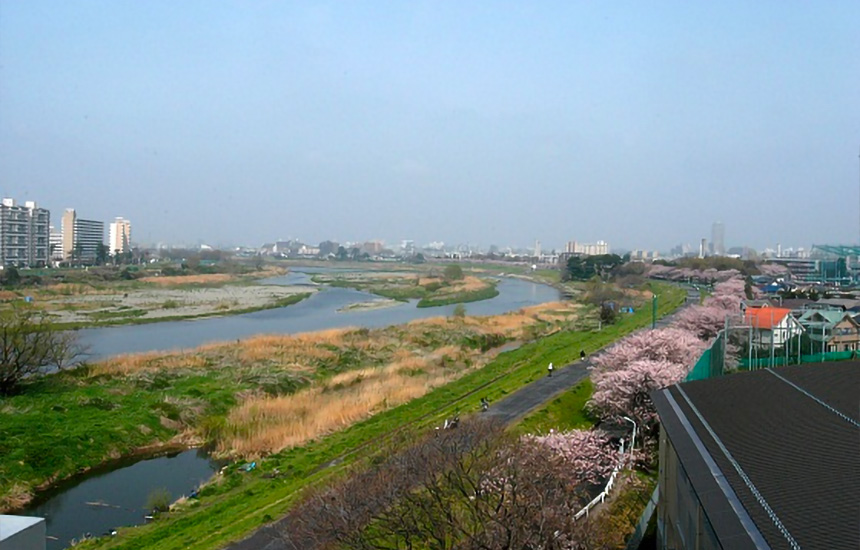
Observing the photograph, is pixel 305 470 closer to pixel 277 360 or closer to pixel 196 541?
pixel 196 541

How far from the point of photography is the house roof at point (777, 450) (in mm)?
3193

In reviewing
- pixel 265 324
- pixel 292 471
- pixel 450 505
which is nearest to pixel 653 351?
pixel 292 471

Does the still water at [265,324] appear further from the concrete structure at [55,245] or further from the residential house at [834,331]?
the concrete structure at [55,245]

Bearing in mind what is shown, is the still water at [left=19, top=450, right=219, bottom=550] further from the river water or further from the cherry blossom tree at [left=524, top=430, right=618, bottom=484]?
the cherry blossom tree at [left=524, top=430, right=618, bottom=484]

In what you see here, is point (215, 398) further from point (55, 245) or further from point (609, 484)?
point (55, 245)

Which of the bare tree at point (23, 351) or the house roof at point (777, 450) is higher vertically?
the house roof at point (777, 450)

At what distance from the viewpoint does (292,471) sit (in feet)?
32.4

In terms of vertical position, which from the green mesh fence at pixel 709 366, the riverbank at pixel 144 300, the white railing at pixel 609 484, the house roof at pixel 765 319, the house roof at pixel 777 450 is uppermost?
the house roof at pixel 765 319

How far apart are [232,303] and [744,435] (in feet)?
112

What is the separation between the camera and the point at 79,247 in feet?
205

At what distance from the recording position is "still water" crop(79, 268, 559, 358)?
22.9 meters

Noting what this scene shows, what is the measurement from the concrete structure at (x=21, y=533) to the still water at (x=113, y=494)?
5.38 metres

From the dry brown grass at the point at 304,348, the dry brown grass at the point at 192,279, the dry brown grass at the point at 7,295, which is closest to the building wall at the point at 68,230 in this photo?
the dry brown grass at the point at 192,279

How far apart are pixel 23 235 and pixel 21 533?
54.6 metres
